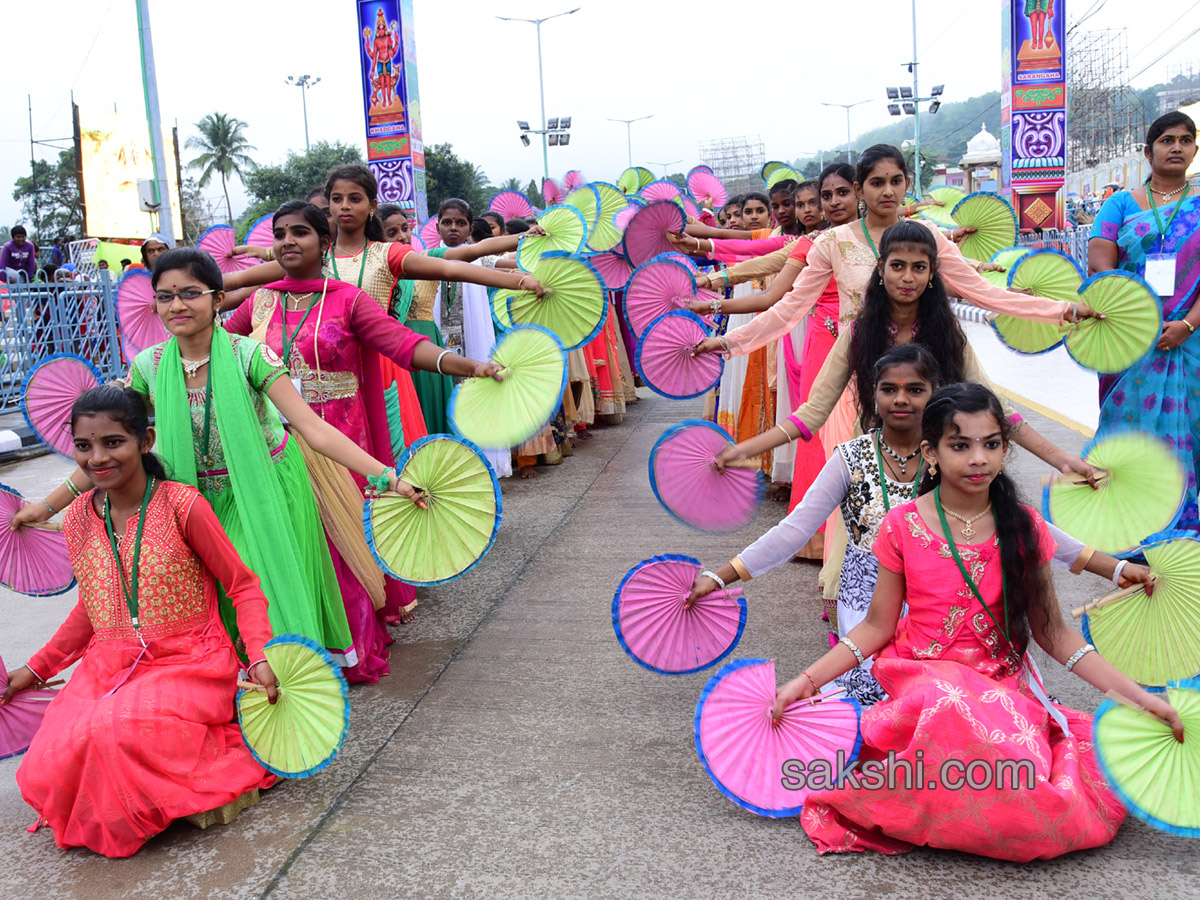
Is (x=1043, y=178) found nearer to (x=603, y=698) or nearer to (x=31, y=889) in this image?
(x=603, y=698)

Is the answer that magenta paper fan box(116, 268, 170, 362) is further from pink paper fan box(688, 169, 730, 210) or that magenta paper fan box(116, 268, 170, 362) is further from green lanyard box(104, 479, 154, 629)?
pink paper fan box(688, 169, 730, 210)

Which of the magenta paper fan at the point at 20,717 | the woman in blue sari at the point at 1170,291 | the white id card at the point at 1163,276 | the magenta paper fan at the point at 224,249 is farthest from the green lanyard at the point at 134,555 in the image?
the white id card at the point at 1163,276

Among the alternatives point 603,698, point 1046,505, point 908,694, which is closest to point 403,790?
A: point 603,698

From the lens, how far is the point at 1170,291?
13.7 ft

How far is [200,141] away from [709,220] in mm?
58236

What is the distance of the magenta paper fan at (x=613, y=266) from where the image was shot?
17.2 feet

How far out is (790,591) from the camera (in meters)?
4.57

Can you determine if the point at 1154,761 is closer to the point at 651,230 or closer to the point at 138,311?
the point at 651,230

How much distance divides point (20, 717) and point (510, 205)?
25.2ft

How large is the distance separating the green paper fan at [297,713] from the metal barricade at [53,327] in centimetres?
850

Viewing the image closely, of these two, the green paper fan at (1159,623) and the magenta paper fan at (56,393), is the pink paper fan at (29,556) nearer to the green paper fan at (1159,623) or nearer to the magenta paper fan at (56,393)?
the magenta paper fan at (56,393)

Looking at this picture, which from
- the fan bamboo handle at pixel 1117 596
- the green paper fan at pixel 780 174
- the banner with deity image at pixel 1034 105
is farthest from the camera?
the banner with deity image at pixel 1034 105

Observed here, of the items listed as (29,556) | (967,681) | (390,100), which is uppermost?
(390,100)

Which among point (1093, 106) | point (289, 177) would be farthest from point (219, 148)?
point (1093, 106)
